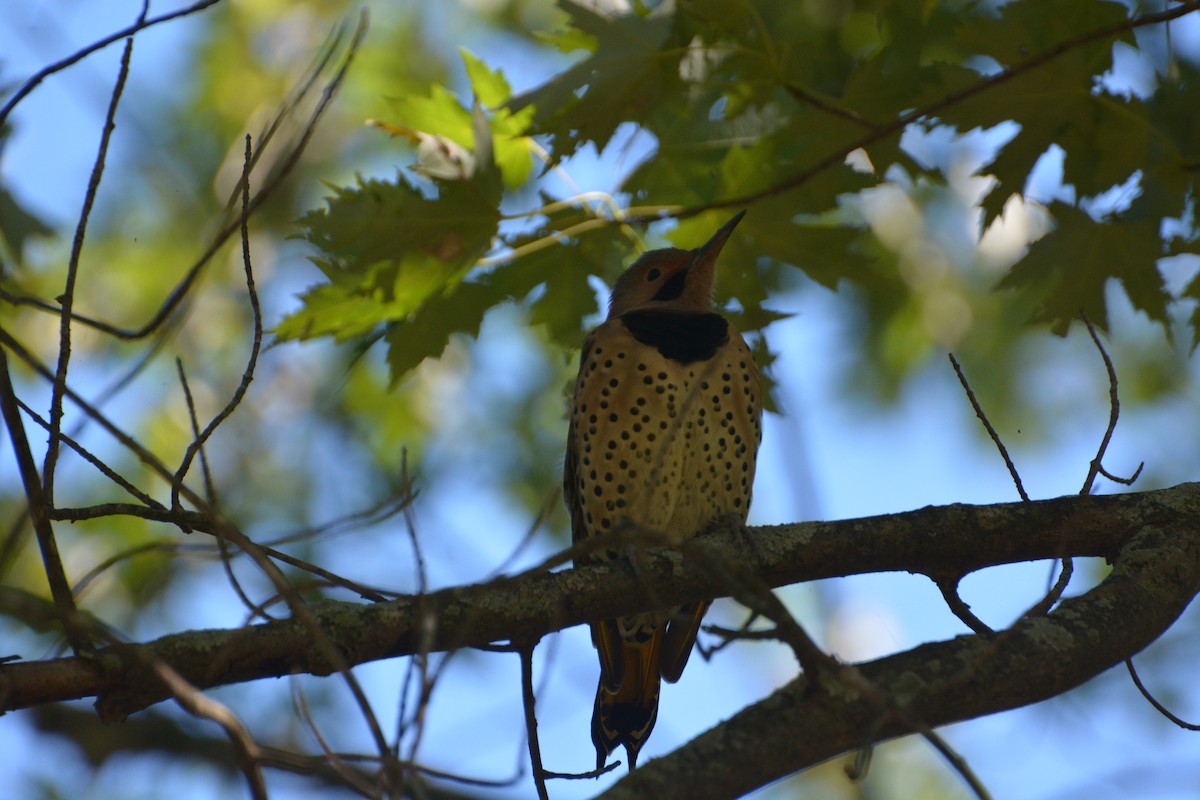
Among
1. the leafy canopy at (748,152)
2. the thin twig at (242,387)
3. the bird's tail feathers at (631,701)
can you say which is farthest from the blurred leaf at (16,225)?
the bird's tail feathers at (631,701)

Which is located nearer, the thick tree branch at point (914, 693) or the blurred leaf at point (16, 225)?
the thick tree branch at point (914, 693)

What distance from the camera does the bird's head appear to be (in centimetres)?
613

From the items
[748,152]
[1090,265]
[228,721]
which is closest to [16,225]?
[748,152]

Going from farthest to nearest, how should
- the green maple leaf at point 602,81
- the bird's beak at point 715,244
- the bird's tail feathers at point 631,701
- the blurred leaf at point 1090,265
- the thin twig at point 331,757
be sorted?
the bird's tail feathers at point 631,701 < the bird's beak at point 715,244 < the blurred leaf at point 1090,265 < the green maple leaf at point 602,81 < the thin twig at point 331,757

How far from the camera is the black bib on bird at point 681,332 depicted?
571cm

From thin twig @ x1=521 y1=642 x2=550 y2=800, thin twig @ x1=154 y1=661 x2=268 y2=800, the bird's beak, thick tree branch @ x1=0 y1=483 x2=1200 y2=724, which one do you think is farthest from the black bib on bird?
thin twig @ x1=154 y1=661 x2=268 y2=800

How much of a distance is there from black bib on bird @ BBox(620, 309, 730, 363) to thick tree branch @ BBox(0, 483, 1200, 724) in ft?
4.76

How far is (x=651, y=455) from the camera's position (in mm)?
Answer: 5445

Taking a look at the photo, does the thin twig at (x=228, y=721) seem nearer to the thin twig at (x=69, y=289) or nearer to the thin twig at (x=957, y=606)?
the thin twig at (x=69, y=289)

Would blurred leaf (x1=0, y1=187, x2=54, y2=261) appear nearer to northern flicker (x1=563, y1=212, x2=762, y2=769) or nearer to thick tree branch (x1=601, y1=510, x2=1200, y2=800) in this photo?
northern flicker (x1=563, y1=212, x2=762, y2=769)

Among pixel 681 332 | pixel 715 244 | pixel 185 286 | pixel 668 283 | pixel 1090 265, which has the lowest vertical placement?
pixel 185 286

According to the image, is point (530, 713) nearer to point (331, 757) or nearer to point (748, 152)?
point (331, 757)

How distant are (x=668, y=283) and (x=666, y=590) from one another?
2831mm

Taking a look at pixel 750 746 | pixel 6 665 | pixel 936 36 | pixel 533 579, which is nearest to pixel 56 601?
pixel 6 665
